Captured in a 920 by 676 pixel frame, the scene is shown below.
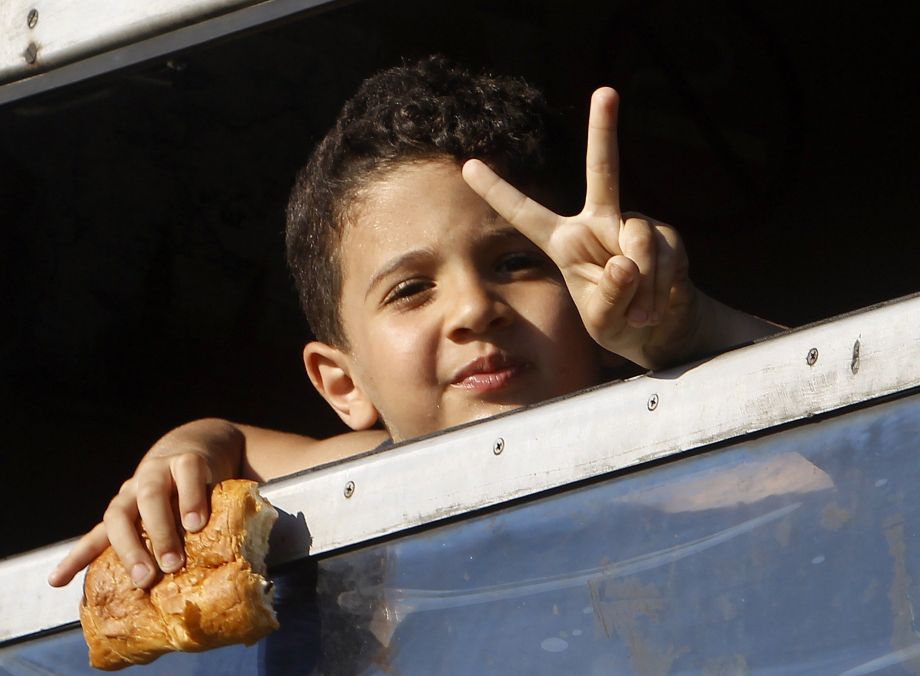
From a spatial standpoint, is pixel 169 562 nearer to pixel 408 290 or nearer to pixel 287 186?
pixel 408 290

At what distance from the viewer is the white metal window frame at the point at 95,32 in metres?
1.34

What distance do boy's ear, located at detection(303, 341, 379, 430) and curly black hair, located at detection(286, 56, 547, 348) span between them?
23 millimetres

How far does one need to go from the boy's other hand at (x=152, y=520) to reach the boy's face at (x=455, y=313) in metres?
0.30

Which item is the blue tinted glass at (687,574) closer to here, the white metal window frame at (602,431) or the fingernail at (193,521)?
the white metal window frame at (602,431)

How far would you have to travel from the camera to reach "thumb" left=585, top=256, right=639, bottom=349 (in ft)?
3.69

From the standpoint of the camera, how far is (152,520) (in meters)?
1.27

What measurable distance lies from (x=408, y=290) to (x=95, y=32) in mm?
468

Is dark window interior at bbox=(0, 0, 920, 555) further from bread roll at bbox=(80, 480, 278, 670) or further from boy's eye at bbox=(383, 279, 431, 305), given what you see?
bread roll at bbox=(80, 480, 278, 670)

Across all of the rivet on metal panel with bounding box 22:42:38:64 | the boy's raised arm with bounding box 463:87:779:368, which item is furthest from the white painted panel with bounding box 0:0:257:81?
the boy's raised arm with bounding box 463:87:779:368

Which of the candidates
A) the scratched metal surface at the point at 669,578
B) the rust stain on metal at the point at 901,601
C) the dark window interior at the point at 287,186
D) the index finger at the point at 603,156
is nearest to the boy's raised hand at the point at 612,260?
the index finger at the point at 603,156

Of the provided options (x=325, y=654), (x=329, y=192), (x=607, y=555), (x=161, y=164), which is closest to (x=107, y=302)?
(x=161, y=164)

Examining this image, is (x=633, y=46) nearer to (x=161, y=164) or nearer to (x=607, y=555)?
(x=161, y=164)

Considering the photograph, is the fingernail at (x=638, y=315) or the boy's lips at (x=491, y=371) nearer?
the fingernail at (x=638, y=315)

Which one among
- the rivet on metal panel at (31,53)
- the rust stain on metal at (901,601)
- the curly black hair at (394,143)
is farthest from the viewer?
the curly black hair at (394,143)
